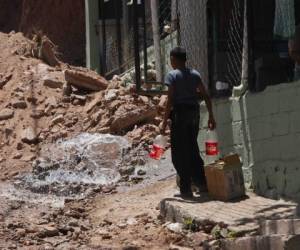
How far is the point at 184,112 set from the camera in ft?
25.0

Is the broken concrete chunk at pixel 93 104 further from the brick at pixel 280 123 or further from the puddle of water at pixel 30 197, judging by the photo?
the brick at pixel 280 123

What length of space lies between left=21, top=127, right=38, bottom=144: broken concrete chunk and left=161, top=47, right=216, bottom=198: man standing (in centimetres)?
470

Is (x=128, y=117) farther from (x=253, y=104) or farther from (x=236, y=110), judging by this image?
(x=253, y=104)

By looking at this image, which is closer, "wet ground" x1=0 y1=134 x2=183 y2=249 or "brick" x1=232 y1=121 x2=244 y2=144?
"wet ground" x1=0 y1=134 x2=183 y2=249

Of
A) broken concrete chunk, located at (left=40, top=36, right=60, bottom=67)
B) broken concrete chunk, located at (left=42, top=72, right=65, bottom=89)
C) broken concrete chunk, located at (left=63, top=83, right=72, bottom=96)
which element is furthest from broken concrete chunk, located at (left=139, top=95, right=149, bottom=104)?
broken concrete chunk, located at (left=40, top=36, right=60, bottom=67)

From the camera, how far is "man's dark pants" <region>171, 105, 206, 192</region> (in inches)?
300

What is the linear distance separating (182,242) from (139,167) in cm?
396

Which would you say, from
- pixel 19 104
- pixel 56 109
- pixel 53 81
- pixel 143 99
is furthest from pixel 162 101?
pixel 19 104

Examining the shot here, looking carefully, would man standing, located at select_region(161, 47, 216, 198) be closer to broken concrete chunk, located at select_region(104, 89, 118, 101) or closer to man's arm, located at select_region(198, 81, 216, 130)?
man's arm, located at select_region(198, 81, 216, 130)

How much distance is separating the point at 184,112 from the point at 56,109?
5278 millimetres

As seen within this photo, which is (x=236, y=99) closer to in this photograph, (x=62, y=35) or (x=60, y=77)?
(x=60, y=77)

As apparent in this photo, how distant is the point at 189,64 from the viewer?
8914 millimetres

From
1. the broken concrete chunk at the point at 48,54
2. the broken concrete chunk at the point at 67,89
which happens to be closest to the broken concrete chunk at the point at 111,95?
the broken concrete chunk at the point at 67,89

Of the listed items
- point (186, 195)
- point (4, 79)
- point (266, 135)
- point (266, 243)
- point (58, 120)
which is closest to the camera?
point (266, 243)
